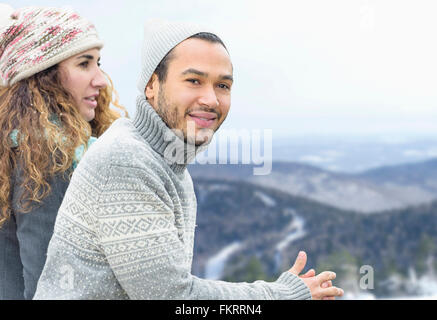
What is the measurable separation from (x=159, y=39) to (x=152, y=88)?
0.17 meters

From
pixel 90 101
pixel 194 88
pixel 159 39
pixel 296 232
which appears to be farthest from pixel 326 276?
pixel 296 232

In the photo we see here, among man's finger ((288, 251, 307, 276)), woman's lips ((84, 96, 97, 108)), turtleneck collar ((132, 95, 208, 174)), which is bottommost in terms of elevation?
man's finger ((288, 251, 307, 276))

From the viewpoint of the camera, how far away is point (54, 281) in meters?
1.60

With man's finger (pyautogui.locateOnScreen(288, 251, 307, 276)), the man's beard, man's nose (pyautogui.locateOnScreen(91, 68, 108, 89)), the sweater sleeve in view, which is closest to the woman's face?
man's nose (pyautogui.locateOnScreen(91, 68, 108, 89))

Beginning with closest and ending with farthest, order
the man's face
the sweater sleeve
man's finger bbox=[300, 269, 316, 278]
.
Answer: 1. the sweater sleeve
2. the man's face
3. man's finger bbox=[300, 269, 316, 278]

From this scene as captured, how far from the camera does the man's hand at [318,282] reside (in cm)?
174

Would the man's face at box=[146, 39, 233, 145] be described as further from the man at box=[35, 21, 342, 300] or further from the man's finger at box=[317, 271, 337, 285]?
the man's finger at box=[317, 271, 337, 285]

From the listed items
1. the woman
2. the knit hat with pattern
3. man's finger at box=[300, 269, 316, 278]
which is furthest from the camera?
the knit hat with pattern

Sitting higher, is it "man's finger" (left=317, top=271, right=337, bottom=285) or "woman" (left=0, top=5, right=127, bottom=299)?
"woman" (left=0, top=5, right=127, bottom=299)

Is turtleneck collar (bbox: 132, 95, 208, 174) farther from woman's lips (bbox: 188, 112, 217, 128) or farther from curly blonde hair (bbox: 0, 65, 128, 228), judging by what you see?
curly blonde hair (bbox: 0, 65, 128, 228)

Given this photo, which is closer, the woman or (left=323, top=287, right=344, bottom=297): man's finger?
(left=323, top=287, right=344, bottom=297): man's finger

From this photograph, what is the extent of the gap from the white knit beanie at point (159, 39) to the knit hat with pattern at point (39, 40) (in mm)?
809

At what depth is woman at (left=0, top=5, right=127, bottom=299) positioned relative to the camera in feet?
6.93
